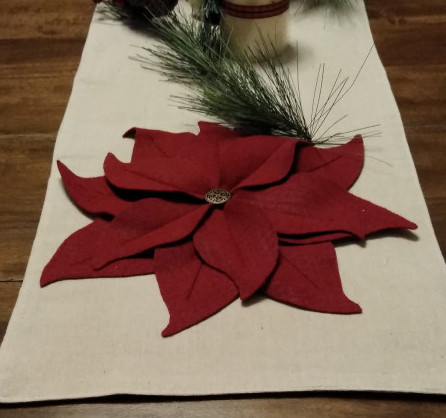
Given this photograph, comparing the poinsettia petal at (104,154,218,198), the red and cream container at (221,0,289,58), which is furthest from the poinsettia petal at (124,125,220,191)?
the red and cream container at (221,0,289,58)

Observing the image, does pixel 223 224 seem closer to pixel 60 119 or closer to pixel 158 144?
pixel 158 144

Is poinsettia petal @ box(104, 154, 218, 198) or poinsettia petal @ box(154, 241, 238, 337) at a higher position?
poinsettia petal @ box(104, 154, 218, 198)

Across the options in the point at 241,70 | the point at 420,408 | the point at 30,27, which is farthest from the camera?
the point at 30,27

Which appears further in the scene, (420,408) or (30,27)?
(30,27)

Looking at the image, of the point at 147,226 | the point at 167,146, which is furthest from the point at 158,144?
the point at 147,226

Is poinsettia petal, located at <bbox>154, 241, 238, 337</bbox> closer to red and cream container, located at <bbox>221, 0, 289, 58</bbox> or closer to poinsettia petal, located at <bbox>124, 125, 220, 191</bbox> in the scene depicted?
poinsettia petal, located at <bbox>124, 125, 220, 191</bbox>

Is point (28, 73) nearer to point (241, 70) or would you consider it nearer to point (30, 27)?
point (30, 27)

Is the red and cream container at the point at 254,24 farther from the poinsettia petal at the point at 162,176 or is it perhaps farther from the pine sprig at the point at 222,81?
the poinsettia petal at the point at 162,176

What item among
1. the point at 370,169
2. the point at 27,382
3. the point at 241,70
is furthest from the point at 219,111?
the point at 27,382
